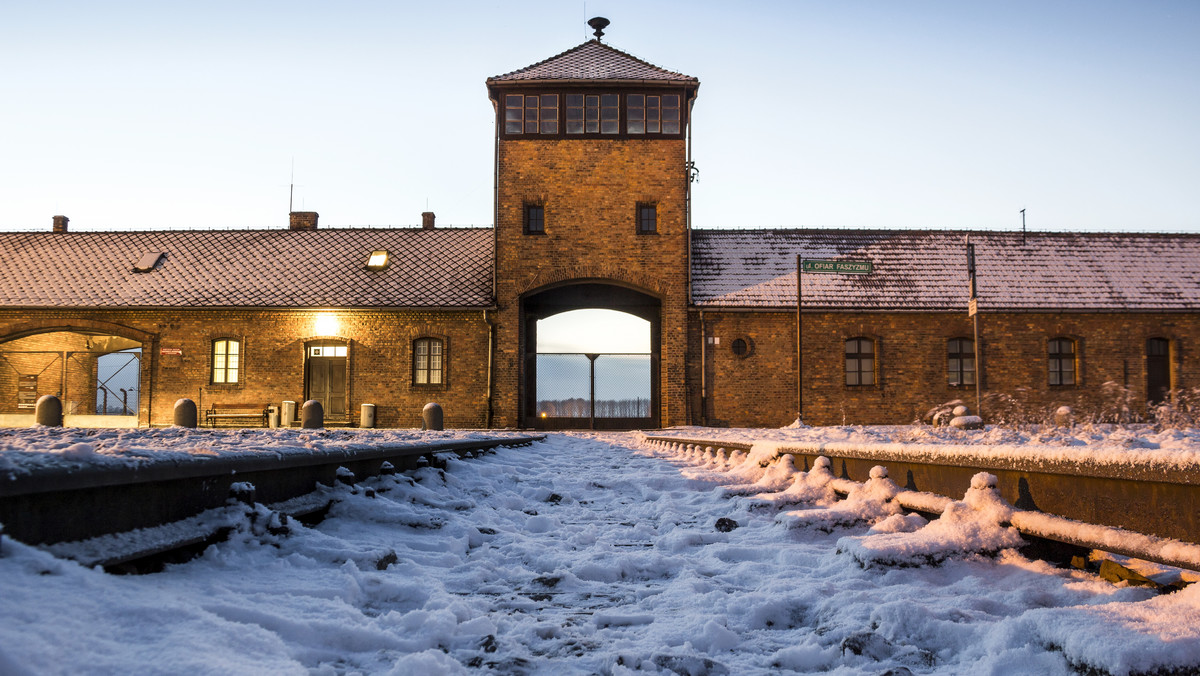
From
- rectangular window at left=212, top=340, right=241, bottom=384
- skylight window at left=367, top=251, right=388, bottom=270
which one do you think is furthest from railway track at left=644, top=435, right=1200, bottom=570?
rectangular window at left=212, top=340, right=241, bottom=384

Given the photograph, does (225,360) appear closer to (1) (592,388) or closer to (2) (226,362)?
(2) (226,362)

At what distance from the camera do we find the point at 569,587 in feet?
11.7

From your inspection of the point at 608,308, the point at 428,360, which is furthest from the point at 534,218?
the point at 428,360

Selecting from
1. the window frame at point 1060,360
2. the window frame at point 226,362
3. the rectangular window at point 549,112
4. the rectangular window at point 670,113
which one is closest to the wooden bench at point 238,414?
the window frame at point 226,362

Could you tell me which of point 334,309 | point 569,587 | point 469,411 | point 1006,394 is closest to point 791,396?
point 1006,394

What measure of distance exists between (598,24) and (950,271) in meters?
13.5

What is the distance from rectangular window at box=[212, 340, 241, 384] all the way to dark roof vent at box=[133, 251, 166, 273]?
Answer: 4.05 metres

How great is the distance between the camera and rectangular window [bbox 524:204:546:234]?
22938 millimetres

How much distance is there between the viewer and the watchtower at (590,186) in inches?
891

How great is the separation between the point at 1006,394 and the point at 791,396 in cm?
646

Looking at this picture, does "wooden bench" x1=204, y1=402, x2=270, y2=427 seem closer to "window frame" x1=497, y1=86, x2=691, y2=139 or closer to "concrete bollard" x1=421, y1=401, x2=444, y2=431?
"concrete bollard" x1=421, y1=401, x2=444, y2=431

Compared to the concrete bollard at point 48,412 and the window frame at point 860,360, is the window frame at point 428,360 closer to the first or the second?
the concrete bollard at point 48,412

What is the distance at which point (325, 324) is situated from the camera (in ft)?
76.1

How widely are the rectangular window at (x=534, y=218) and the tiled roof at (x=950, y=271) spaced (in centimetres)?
476
